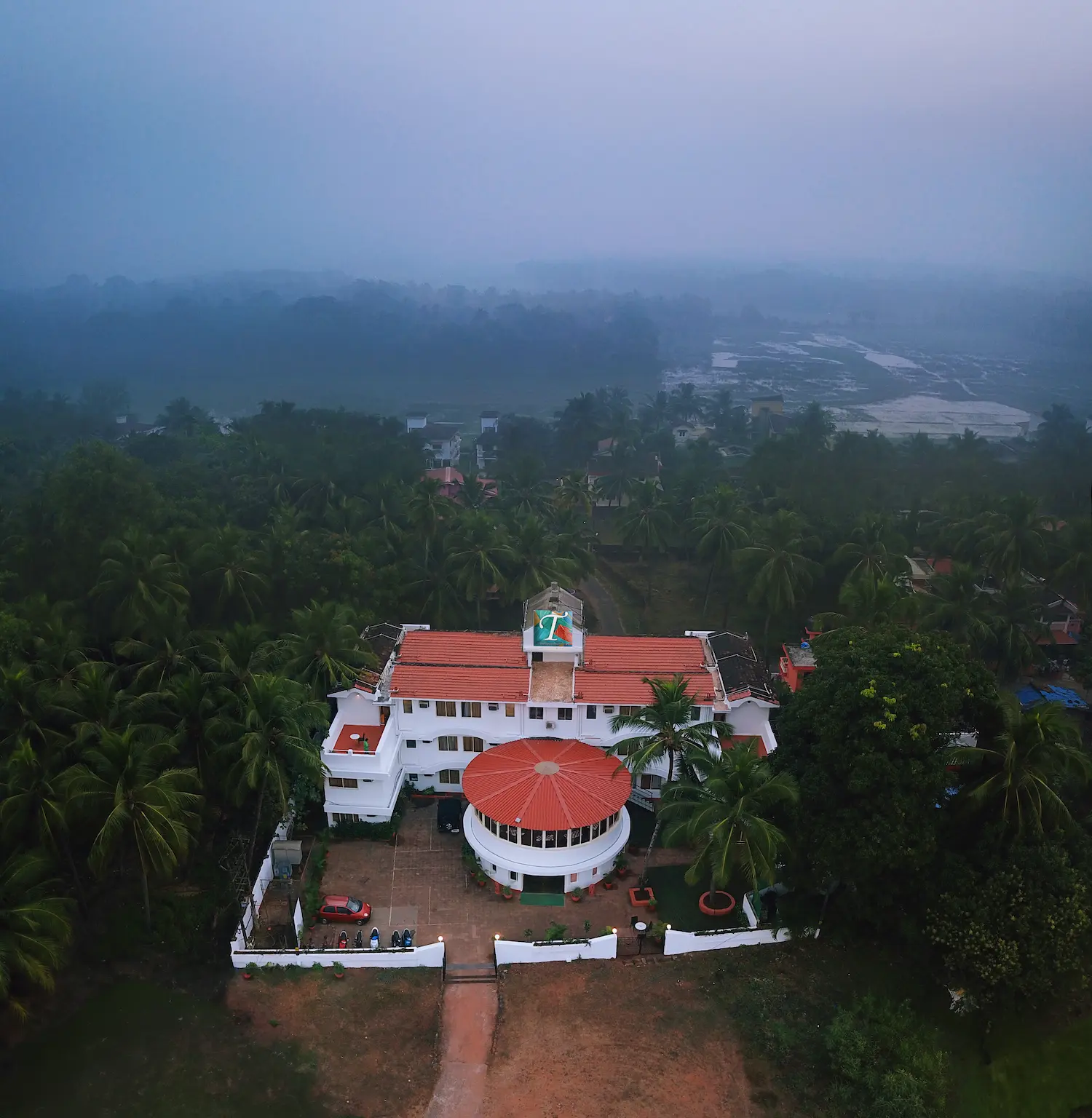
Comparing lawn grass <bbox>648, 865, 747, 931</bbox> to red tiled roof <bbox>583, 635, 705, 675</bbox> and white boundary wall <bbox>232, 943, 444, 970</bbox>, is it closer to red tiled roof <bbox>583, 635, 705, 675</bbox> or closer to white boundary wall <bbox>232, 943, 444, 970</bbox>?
red tiled roof <bbox>583, 635, 705, 675</bbox>

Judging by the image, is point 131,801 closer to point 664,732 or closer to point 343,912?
point 343,912

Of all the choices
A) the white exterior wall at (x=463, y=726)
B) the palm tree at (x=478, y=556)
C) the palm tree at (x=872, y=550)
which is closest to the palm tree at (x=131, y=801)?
the white exterior wall at (x=463, y=726)

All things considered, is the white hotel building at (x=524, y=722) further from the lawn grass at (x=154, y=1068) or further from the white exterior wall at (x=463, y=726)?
the lawn grass at (x=154, y=1068)

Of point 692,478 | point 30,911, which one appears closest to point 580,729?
point 30,911

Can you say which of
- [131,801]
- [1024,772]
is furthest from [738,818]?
[131,801]

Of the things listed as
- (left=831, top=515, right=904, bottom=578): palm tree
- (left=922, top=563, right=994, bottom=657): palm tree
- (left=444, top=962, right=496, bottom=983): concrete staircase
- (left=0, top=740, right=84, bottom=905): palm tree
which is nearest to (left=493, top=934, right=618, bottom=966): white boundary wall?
(left=444, top=962, right=496, bottom=983): concrete staircase

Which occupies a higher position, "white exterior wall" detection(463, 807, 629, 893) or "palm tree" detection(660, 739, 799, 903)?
"palm tree" detection(660, 739, 799, 903)
